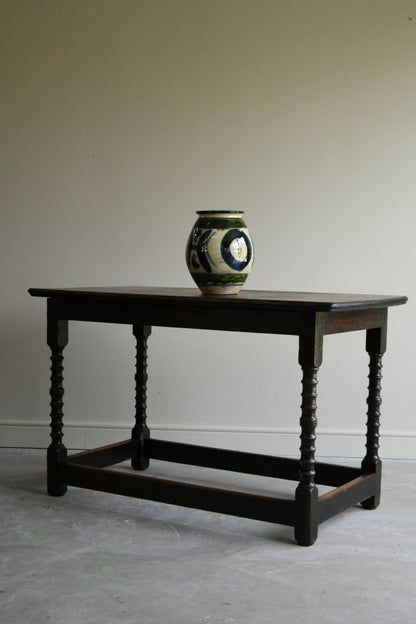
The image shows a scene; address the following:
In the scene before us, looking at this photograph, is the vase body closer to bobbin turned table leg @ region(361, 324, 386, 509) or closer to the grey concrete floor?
bobbin turned table leg @ region(361, 324, 386, 509)

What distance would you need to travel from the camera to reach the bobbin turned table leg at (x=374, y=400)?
2.83 m

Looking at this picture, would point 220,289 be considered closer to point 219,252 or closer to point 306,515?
point 219,252

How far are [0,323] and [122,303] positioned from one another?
1172 mm

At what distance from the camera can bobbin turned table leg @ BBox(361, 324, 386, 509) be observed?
2830 mm

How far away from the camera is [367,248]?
11.8 ft

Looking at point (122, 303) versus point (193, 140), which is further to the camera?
point (193, 140)

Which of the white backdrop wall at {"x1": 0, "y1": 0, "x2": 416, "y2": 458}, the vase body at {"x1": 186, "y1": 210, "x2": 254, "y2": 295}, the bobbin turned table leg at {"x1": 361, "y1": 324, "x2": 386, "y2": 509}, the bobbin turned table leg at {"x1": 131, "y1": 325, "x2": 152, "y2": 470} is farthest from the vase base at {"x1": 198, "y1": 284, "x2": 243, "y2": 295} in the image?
the white backdrop wall at {"x1": 0, "y1": 0, "x2": 416, "y2": 458}

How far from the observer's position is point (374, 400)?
112 inches

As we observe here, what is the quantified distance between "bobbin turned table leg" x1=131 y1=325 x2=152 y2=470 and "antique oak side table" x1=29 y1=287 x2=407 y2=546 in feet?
0.10

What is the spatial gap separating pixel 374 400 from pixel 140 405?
106cm

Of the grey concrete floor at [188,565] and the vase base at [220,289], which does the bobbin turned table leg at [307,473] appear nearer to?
the grey concrete floor at [188,565]

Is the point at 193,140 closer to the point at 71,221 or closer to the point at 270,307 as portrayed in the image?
the point at 71,221

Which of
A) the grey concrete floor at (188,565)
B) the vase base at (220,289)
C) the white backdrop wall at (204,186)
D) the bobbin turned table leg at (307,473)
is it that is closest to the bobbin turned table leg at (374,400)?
the grey concrete floor at (188,565)

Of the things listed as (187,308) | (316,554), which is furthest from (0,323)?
(316,554)
